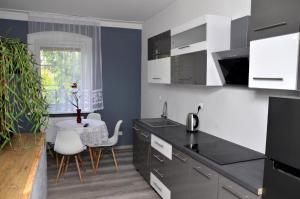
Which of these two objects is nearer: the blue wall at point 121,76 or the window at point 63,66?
the window at point 63,66

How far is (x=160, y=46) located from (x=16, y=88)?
2.42 metres

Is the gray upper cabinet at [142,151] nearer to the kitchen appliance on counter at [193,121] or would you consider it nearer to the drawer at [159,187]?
the drawer at [159,187]

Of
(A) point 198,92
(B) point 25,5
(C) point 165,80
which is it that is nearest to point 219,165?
(A) point 198,92

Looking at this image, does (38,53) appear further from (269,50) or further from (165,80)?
(269,50)

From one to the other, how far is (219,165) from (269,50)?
959 mm

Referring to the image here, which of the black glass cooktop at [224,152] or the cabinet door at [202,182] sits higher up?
the black glass cooktop at [224,152]

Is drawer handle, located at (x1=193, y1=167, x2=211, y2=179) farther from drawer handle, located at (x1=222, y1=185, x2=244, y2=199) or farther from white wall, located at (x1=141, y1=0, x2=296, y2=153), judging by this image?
white wall, located at (x1=141, y1=0, x2=296, y2=153)

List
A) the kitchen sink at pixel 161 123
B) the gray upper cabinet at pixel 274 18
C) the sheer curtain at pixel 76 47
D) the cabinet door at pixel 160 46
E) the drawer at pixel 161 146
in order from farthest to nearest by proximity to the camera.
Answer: the sheer curtain at pixel 76 47
the kitchen sink at pixel 161 123
the cabinet door at pixel 160 46
the drawer at pixel 161 146
the gray upper cabinet at pixel 274 18

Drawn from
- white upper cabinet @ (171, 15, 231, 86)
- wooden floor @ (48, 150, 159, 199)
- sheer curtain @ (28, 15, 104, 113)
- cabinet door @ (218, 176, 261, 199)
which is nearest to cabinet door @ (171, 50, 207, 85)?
white upper cabinet @ (171, 15, 231, 86)

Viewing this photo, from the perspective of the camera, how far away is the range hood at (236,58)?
2189 mm

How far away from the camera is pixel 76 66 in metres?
4.77

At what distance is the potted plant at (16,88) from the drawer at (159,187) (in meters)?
1.79

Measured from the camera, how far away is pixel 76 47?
480 centimetres

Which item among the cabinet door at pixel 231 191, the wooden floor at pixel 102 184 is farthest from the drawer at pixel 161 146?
the cabinet door at pixel 231 191
